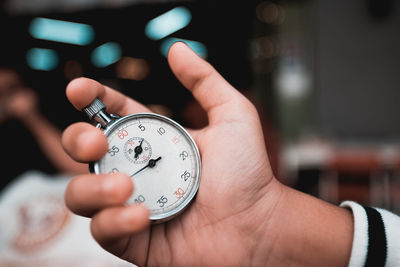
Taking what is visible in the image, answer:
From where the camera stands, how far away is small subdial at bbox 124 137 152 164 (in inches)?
A: 38.4

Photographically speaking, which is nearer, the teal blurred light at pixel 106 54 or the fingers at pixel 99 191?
the fingers at pixel 99 191

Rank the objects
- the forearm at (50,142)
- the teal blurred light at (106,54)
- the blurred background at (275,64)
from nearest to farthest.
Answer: the forearm at (50,142)
the blurred background at (275,64)
the teal blurred light at (106,54)

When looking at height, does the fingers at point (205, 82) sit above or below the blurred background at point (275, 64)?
above

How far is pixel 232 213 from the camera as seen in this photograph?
3.22 ft

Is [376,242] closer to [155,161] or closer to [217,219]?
[217,219]

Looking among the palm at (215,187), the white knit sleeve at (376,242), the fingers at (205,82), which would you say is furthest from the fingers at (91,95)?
the white knit sleeve at (376,242)

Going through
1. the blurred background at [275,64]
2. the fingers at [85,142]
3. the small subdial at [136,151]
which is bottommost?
the blurred background at [275,64]

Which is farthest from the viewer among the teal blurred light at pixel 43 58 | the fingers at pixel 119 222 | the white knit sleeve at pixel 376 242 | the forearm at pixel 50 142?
the teal blurred light at pixel 43 58

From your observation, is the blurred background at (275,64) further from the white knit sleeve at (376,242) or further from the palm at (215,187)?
the white knit sleeve at (376,242)

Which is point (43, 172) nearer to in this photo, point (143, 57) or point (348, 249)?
point (348, 249)

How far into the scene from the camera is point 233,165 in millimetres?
992

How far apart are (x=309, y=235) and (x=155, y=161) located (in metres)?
0.55

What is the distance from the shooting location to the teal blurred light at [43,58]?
666cm

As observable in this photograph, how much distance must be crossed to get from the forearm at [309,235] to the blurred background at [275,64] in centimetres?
184
